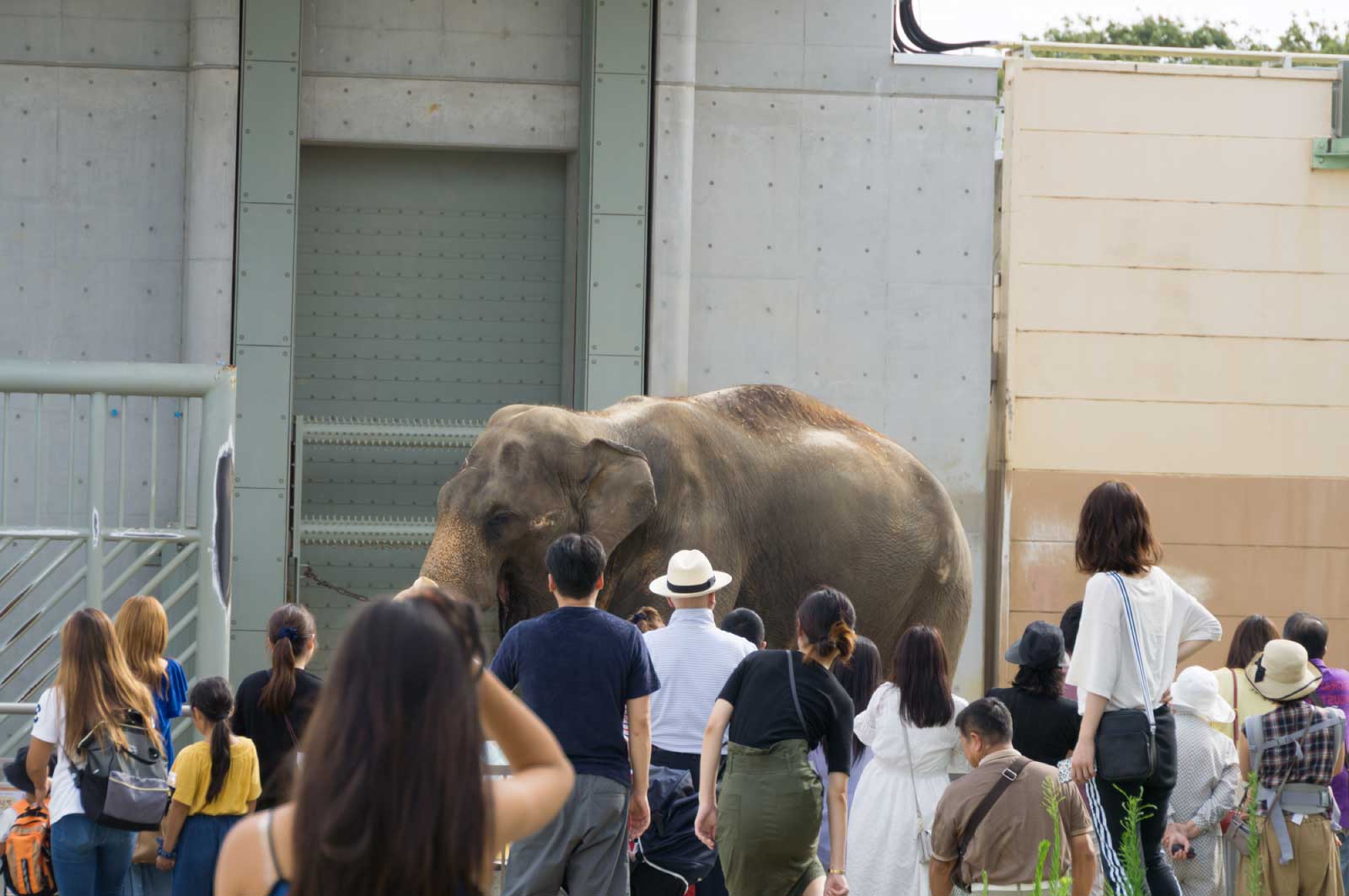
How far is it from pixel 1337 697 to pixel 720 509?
373 centimetres

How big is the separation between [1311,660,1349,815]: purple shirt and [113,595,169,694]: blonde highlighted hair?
15.0 feet

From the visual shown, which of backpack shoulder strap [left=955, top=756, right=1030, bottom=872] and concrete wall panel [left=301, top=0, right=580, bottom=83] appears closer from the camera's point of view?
backpack shoulder strap [left=955, top=756, right=1030, bottom=872]

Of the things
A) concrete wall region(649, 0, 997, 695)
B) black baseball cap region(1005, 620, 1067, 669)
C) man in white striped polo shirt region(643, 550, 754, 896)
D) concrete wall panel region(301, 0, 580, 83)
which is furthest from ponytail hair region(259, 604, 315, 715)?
concrete wall panel region(301, 0, 580, 83)

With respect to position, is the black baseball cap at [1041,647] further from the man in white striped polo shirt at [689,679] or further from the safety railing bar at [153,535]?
the safety railing bar at [153,535]

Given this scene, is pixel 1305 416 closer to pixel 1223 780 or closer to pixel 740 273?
pixel 740 273

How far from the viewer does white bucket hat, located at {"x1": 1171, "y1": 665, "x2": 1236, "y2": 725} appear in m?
6.92

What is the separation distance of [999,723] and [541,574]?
465cm

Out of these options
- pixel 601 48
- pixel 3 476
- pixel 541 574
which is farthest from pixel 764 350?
pixel 3 476

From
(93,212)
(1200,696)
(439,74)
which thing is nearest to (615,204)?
(439,74)

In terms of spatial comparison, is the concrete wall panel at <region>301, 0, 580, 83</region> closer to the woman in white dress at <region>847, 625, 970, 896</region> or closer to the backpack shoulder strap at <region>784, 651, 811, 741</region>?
the woman in white dress at <region>847, 625, 970, 896</region>

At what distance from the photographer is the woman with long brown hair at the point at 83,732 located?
5.92 metres

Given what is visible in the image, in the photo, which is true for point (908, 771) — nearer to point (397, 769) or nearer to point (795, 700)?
point (795, 700)

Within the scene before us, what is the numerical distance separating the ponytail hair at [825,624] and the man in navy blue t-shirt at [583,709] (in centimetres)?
54

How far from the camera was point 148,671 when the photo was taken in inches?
252
